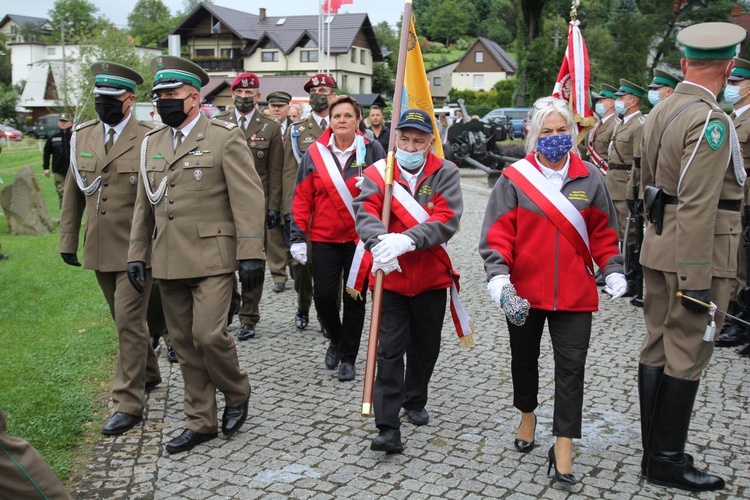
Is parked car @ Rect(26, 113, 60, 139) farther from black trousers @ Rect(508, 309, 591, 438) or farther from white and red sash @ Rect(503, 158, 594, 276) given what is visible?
black trousers @ Rect(508, 309, 591, 438)

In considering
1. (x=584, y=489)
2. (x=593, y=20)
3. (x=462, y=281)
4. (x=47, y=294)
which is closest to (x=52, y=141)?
(x=47, y=294)

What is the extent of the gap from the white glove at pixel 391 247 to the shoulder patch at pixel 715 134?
5.46 feet

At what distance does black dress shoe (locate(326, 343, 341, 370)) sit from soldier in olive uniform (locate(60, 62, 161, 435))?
152 cm

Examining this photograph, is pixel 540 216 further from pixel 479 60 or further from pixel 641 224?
pixel 479 60

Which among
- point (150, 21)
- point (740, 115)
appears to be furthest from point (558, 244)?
point (150, 21)

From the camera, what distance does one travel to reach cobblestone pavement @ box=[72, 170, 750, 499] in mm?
4680

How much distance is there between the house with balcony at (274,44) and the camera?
241 feet

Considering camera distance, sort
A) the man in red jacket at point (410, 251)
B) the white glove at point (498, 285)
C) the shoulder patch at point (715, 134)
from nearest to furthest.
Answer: the shoulder patch at point (715, 134), the white glove at point (498, 285), the man in red jacket at point (410, 251)

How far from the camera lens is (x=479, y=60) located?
92.0m

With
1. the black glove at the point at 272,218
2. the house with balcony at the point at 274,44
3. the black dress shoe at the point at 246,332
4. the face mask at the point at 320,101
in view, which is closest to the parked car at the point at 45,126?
the house with balcony at the point at 274,44

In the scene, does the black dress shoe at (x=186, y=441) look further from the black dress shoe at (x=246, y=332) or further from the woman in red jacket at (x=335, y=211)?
the black dress shoe at (x=246, y=332)

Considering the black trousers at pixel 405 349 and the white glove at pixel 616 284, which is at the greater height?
the white glove at pixel 616 284

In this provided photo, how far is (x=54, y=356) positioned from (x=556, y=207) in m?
4.66

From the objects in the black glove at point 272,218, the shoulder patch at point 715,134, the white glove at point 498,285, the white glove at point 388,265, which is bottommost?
the black glove at point 272,218
